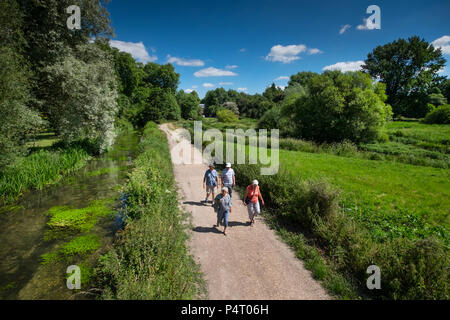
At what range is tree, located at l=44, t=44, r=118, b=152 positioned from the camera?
54.1 feet

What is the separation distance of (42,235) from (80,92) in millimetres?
13820

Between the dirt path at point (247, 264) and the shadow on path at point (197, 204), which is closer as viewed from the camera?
the dirt path at point (247, 264)

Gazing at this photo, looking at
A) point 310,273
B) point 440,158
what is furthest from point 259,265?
point 440,158

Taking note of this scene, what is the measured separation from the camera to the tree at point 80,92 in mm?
16500

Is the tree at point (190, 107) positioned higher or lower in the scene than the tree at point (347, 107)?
higher

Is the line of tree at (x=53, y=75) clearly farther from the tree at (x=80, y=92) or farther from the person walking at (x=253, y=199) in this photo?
the person walking at (x=253, y=199)

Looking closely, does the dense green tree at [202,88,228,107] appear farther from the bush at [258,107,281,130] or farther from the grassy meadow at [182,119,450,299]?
the grassy meadow at [182,119,450,299]

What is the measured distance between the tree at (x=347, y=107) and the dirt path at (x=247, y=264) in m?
19.1

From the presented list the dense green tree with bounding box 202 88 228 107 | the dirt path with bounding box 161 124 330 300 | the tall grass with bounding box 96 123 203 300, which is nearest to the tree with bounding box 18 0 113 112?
the tall grass with bounding box 96 123 203 300

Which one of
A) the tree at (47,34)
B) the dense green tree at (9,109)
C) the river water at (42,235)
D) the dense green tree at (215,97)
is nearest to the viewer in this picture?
the river water at (42,235)

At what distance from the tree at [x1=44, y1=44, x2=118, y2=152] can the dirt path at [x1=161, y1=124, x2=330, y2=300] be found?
51.0ft

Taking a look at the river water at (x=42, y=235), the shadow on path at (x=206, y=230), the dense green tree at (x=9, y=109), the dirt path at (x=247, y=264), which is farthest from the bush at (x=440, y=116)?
the dense green tree at (x=9, y=109)

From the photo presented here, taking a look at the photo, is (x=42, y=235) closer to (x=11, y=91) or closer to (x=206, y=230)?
(x=206, y=230)
